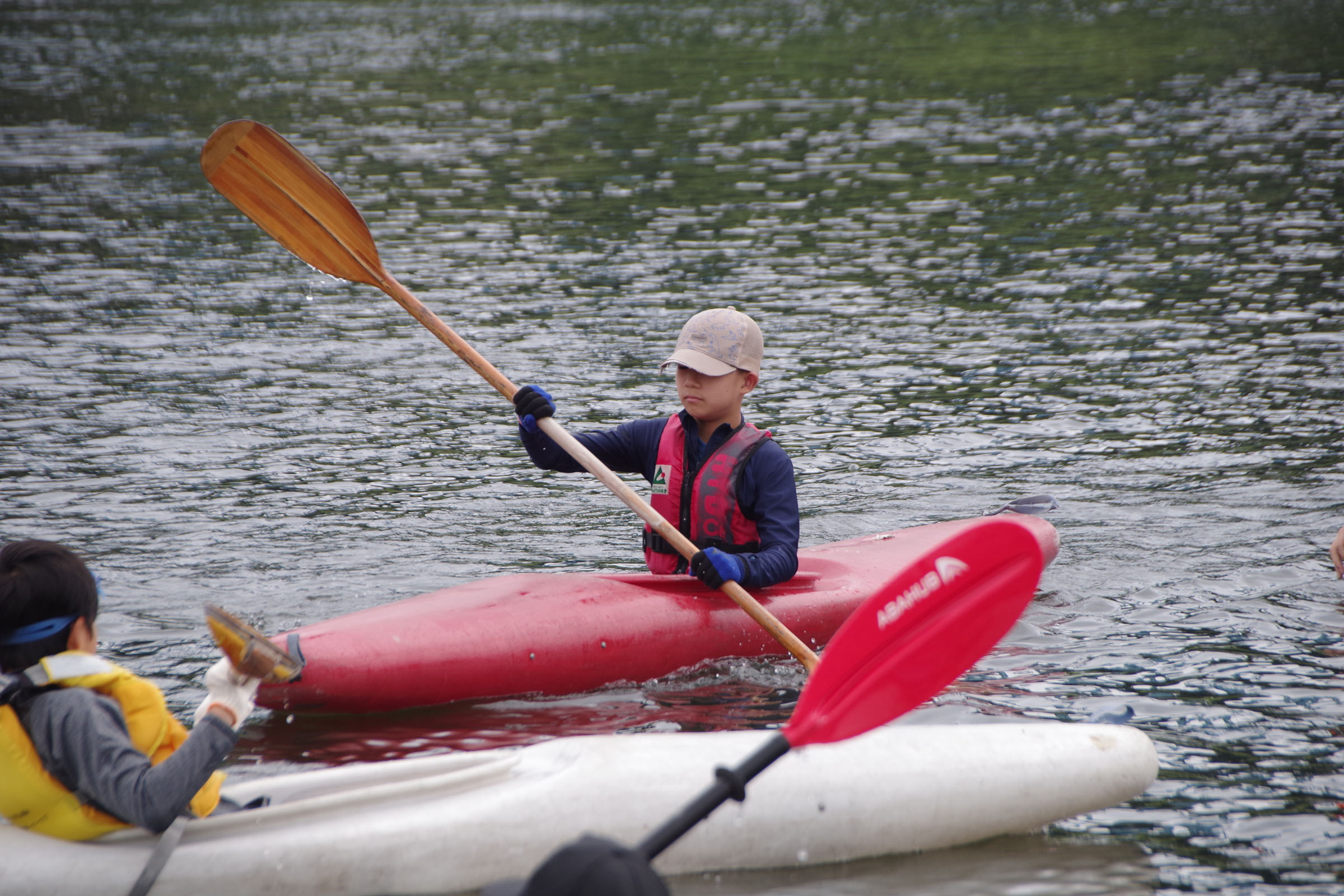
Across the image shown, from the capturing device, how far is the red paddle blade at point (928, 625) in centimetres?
326

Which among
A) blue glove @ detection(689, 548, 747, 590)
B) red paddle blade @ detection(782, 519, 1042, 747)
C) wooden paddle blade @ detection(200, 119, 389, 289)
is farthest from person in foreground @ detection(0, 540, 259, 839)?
wooden paddle blade @ detection(200, 119, 389, 289)

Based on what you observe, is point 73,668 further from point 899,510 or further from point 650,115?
point 650,115

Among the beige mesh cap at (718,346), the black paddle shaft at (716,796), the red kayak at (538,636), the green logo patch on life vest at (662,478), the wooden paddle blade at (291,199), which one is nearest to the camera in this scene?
the black paddle shaft at (716,796)

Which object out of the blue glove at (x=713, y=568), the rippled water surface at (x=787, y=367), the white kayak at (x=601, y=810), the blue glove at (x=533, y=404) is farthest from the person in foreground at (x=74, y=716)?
the blue glove at (x=533, y=404)

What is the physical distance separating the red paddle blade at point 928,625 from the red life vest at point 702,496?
148 cm

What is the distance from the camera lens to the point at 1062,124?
671 inches

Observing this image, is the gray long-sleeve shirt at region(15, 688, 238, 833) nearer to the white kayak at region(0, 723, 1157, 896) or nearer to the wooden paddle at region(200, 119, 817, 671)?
the white kayak at region(0, 723, 1157, 896)

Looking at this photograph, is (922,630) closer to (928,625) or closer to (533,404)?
(928,625)

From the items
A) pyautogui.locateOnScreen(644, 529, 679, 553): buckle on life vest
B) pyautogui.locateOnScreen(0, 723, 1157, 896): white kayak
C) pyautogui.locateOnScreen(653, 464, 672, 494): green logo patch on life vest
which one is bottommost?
pyautogui.locateOnScreen(0, 723, 1157, 896): white kayak

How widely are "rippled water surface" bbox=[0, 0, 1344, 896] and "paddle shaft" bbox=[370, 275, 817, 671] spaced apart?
11.2 inches

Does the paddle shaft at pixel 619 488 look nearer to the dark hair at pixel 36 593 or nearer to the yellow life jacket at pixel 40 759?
the yellow life jacket at pixel 40 759

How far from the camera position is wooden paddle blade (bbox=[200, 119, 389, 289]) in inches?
207

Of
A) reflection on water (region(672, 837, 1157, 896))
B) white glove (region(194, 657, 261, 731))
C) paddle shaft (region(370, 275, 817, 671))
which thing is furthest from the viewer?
paddle shaft (region(370, 275, 817, 671))

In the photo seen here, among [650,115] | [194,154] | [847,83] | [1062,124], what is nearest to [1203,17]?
[847,83]
